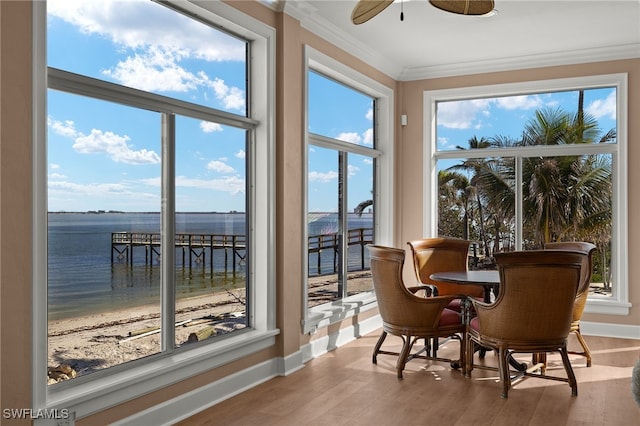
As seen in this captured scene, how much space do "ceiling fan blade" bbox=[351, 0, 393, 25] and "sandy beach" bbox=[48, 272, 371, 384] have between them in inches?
81.6

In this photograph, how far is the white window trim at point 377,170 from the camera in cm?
488

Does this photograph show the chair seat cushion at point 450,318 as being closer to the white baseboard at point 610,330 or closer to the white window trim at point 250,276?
the white window trim at point 250,276

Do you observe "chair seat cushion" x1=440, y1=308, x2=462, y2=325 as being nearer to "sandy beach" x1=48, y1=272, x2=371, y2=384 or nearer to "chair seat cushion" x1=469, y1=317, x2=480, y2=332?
"chair seat cushion" x1=469, y1=317, x2=480, y2=332

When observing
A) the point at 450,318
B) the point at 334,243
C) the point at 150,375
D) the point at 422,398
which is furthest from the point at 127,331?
the point at 334,243

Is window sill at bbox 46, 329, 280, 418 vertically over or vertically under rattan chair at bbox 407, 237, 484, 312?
under

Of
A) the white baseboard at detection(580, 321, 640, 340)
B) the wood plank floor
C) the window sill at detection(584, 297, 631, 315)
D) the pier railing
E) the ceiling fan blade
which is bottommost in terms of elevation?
the wood plank floor

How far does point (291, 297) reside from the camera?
4.65m

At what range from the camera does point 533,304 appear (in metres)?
3.84

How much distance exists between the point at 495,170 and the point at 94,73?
15.5ft

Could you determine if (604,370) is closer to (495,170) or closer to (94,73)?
(495,170)

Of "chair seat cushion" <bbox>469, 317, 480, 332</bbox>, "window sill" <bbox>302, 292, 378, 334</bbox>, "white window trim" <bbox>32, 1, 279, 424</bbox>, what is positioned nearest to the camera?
"white window trim" <bbox>32, 1, 279, 424</bbox>

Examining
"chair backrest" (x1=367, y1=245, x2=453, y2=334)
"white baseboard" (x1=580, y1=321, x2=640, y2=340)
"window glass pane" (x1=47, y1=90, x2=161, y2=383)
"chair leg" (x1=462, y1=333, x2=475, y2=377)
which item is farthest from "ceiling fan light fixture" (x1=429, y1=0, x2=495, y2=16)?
"white baseboard" (x1=580, y1=321, x2=640, y2=340)

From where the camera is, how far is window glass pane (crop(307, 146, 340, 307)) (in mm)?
5367

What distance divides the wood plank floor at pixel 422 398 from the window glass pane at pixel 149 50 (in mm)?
2055
